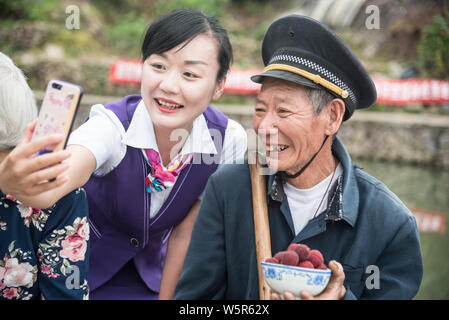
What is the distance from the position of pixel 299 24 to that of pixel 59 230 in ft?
4.02

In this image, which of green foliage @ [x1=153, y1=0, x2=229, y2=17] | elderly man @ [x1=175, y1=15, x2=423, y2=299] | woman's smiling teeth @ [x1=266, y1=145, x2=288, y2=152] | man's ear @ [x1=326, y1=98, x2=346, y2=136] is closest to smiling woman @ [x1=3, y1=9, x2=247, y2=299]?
elderly man @ [x1=175, y1=15, x2=423, y2=299]

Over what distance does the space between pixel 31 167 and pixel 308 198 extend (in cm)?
108

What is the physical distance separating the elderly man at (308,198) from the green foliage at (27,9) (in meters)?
13.0

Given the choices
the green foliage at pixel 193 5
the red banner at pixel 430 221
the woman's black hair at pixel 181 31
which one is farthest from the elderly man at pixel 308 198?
the green foliage at pixel 193 5

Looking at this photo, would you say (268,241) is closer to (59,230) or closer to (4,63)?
(59,230)

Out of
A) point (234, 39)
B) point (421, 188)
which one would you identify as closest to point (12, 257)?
point (421, 188)

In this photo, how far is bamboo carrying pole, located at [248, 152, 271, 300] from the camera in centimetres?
159

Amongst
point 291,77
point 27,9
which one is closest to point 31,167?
point 291,77

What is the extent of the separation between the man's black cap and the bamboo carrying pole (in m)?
0.36

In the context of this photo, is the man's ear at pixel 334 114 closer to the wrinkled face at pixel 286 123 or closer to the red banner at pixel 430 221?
the wrinkled face at pixel 286 123

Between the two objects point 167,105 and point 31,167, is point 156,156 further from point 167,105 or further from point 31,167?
point 31,167

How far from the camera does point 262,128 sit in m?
1.69

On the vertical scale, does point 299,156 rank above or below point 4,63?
below

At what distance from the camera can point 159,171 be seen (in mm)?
2061
